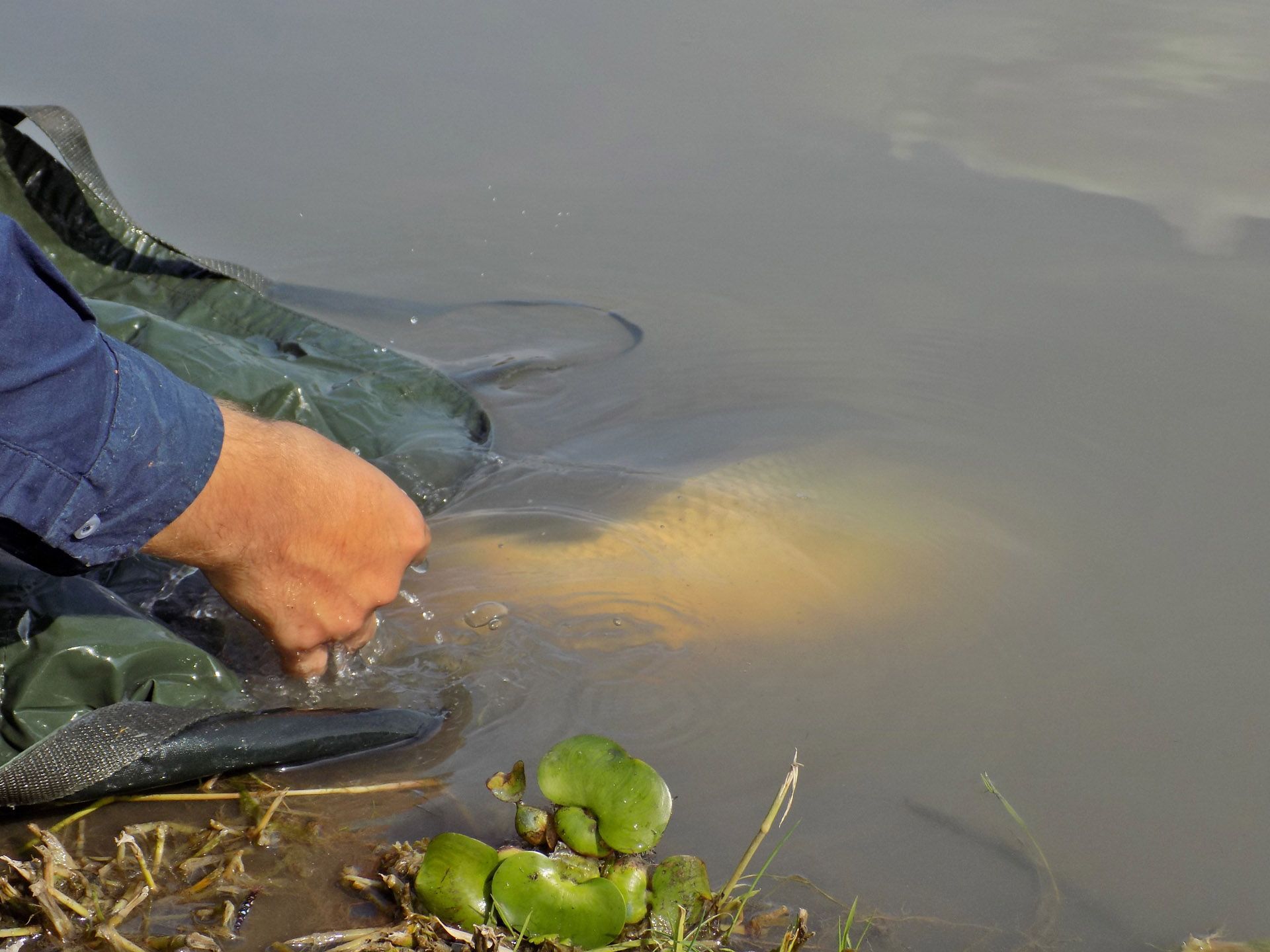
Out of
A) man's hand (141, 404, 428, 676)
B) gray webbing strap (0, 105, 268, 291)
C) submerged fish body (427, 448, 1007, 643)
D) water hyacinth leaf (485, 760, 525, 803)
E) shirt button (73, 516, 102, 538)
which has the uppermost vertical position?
gray webbing strap (0, 105, 268, 291)

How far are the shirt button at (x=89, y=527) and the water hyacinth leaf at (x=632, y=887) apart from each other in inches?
27.7

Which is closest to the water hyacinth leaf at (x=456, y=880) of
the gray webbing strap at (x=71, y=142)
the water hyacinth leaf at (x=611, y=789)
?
the water hyacinth leaf at (x=611, y=789)

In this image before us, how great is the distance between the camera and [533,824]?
4.67 ft

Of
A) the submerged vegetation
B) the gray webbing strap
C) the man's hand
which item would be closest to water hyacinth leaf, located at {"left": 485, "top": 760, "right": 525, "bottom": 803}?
the submerged vegetation

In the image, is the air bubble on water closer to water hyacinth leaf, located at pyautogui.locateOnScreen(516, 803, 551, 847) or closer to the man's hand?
the man's hand

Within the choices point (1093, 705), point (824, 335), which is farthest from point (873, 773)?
point (824, 335)

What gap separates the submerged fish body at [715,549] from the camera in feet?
6.69

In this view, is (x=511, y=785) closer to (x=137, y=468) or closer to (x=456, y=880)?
(x=456, y=880)

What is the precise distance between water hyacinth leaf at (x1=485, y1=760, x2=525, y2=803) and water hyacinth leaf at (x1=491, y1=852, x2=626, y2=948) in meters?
0.17

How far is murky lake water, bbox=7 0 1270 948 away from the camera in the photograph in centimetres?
167

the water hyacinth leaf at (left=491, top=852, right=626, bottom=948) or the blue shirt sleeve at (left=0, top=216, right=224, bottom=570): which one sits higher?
the blue shirt sleeve at (left=0, top=216, right=224, bottom=570)

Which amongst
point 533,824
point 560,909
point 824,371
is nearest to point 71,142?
point 824,371

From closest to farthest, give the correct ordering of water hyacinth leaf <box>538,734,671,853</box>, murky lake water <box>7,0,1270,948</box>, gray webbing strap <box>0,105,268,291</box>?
1. water hyacinth leaf <box>538,734,671,853</box>
2. murky lake water <box>7,0,1270,948</box>
3. gray webbing strap <box>0,105,268,291</box>

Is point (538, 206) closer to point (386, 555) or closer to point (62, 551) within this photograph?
point (386, 555)
